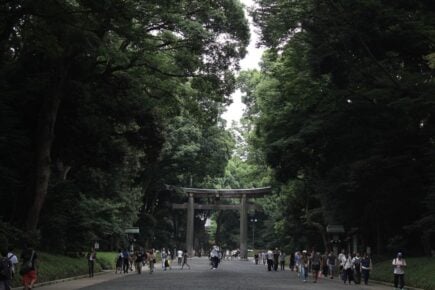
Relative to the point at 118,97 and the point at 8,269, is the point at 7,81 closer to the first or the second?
the point at 118,97

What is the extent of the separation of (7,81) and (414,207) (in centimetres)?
2056

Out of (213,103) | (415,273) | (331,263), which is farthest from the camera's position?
(213,103)

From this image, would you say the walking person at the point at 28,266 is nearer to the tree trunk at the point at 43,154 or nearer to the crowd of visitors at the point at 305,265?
the crowd of visitors at the point at 305,265

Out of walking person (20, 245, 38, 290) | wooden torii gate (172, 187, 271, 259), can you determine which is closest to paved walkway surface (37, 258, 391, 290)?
walking person (20, 245, 38, 290)

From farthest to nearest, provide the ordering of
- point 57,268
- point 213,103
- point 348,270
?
point 213,103
point 348,270
point 57,268

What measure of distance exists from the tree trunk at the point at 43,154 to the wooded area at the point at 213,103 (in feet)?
0.19

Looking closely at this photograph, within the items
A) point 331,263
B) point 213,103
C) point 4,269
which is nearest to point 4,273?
point 4,269

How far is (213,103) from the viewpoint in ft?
109

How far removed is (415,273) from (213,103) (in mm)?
14194

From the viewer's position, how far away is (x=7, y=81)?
76.7ft

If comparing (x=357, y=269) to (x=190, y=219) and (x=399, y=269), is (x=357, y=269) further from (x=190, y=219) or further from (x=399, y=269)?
(x=190, y=219)

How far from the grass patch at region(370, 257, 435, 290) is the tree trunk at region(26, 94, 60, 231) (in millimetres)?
14989

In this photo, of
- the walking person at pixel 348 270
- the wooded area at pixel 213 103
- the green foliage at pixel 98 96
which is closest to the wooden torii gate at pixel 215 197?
the wooded area at pixel 213 103

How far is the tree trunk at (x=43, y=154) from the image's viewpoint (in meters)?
→ 24.3
